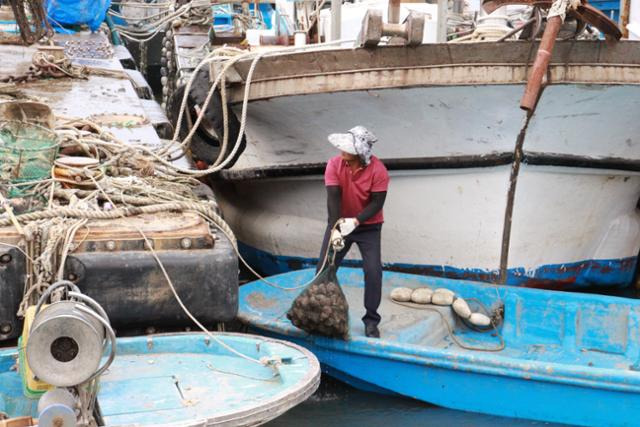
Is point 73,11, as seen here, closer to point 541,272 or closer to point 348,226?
point 541,272

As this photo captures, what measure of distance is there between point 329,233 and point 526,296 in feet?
5.01

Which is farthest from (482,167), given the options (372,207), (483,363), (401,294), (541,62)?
(483,363)

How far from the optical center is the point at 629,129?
657 centimetres

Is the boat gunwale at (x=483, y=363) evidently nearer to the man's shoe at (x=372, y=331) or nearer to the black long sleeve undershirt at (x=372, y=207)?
the man's shoe at (x=372, y=331)

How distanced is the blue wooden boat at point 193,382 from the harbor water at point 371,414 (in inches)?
47.7

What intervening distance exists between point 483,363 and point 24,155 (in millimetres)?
2712

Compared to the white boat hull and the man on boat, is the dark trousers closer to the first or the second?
the man on boat

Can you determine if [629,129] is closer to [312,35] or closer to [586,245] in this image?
[586,245]

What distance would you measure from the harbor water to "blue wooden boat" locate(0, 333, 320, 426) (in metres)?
1.21

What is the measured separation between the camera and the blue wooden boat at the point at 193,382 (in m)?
3.77

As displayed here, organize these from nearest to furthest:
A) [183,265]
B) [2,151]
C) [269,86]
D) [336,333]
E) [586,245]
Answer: [183,265] → [2,151] → [336,333] → [269,86] → [586,245]

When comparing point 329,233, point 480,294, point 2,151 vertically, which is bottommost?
point 480,294

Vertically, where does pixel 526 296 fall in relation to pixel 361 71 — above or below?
below

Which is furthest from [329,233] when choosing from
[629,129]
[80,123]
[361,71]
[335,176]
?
[629,129]
